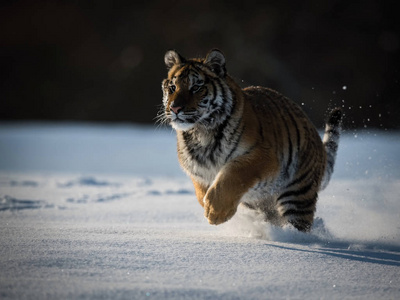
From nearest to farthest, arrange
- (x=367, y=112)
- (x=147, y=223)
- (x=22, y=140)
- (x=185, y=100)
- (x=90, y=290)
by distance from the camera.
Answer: (x=90, y=290)
(x=185, y=100)
(x=367, y=112)
(x=147, y=223)
(x=22, y=140)

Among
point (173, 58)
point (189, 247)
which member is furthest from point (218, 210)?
point (173, 58)

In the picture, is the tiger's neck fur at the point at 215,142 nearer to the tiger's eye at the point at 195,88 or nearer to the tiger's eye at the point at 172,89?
the tiger's eye at the point at 195,88

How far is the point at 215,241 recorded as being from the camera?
304 cm

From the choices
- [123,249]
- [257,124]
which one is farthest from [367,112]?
[123,249]

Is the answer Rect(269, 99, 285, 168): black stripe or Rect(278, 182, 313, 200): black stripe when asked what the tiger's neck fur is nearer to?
Rect(269, 99, 285, 168): black stripe

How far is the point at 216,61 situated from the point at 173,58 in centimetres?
41

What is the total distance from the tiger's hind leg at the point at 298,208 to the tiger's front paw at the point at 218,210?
0.80 meters

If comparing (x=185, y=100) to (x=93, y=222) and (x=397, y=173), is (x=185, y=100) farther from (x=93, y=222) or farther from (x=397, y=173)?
(x=397, y=173)

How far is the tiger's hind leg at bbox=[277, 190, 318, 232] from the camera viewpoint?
3736 millimetres

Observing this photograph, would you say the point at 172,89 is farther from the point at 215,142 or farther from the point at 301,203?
the point at 301,203

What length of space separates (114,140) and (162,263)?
14.6 metres

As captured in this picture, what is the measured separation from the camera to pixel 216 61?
3.61 meters

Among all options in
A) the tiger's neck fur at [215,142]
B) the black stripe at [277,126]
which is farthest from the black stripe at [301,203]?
the tiger's neck fur at [215,142]

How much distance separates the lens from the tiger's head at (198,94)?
3.37m
